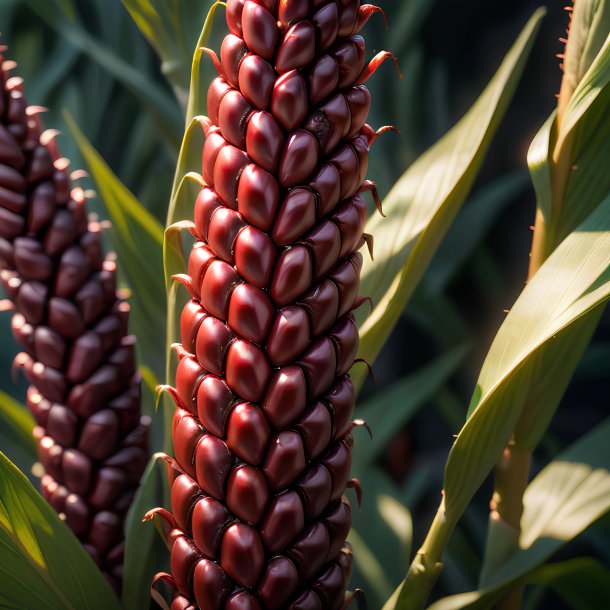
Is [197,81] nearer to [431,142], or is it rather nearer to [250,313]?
[250,313]

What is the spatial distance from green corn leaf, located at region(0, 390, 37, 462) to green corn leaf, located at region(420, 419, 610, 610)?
27cm

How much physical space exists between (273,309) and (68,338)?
0.45ft

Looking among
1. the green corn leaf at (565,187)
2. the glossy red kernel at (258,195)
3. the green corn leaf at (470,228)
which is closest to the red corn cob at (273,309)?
the glossy red kernel at (258,195)

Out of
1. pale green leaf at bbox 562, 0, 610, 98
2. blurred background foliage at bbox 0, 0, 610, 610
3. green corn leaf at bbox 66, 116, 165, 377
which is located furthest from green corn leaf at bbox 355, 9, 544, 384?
blurred background foliage at bbox 0, 0, 610, 610

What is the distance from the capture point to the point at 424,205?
Result: 0.43 meters

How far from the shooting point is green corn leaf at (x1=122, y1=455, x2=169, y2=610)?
40cm

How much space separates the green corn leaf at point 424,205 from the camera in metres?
0.39

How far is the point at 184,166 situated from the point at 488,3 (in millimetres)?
508

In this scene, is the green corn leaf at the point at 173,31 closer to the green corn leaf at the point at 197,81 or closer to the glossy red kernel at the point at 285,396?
the green corn leaf at the point at 197,81

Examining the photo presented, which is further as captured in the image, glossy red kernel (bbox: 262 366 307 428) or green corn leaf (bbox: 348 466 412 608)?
green corn leaf (bbox: 348 466 412 608)

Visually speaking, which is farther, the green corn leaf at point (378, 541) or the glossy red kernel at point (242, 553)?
the green corn leaf at point (378, 541)

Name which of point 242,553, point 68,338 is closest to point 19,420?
point 68,338

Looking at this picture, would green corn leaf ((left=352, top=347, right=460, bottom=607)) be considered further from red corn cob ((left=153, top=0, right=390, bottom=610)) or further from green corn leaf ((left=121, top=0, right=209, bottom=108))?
green corn leaf ((left=121, top=0, right=209, bottom=108))

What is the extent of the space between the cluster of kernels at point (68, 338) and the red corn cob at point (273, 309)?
83mm
